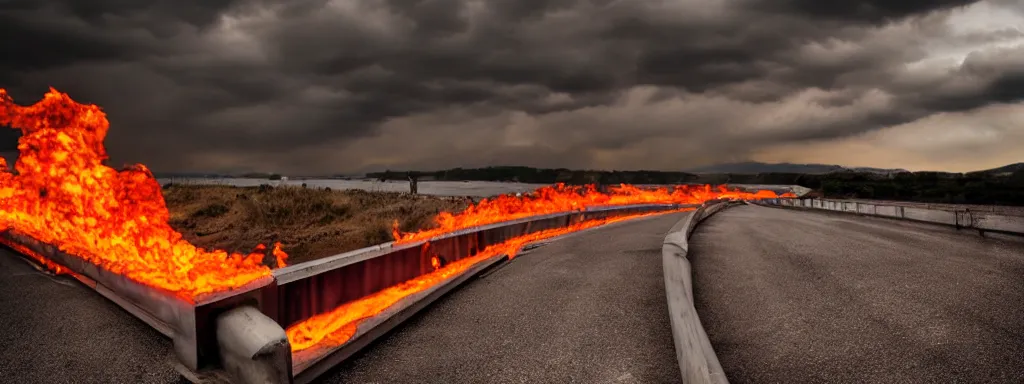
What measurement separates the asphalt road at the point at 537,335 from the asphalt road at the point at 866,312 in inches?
32.1

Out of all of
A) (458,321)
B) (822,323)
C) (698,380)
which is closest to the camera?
(698,380)

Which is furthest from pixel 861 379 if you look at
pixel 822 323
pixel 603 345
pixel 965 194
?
pixel 965 194

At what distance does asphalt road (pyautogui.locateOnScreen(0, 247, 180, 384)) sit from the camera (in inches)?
151

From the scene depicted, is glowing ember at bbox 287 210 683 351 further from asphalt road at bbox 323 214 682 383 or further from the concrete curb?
the concrete curb

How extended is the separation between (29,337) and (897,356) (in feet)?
28.1

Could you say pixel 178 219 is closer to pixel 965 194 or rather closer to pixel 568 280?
pixel 568 280

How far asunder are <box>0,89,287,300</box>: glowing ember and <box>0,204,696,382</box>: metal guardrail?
0.24 meters

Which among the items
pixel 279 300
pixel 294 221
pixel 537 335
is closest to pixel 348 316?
pixel 279 300

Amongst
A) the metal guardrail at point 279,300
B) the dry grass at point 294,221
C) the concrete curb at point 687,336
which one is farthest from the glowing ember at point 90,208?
the dry grass at point 294,221

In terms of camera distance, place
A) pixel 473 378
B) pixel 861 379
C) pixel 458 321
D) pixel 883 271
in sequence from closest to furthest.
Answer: pixel 861 379 → pixel 473 378 → pixel 458 321 → pixel 883 271

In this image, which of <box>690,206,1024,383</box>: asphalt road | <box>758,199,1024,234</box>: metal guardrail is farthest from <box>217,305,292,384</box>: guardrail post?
<box>758,199,1024,234</box>: metal guardrail

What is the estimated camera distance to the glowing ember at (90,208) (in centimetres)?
557

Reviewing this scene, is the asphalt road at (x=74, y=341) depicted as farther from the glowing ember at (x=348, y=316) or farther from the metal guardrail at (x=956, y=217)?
the metal guardrail at (x=956, y=217)

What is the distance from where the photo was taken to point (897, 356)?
4.69 metres
